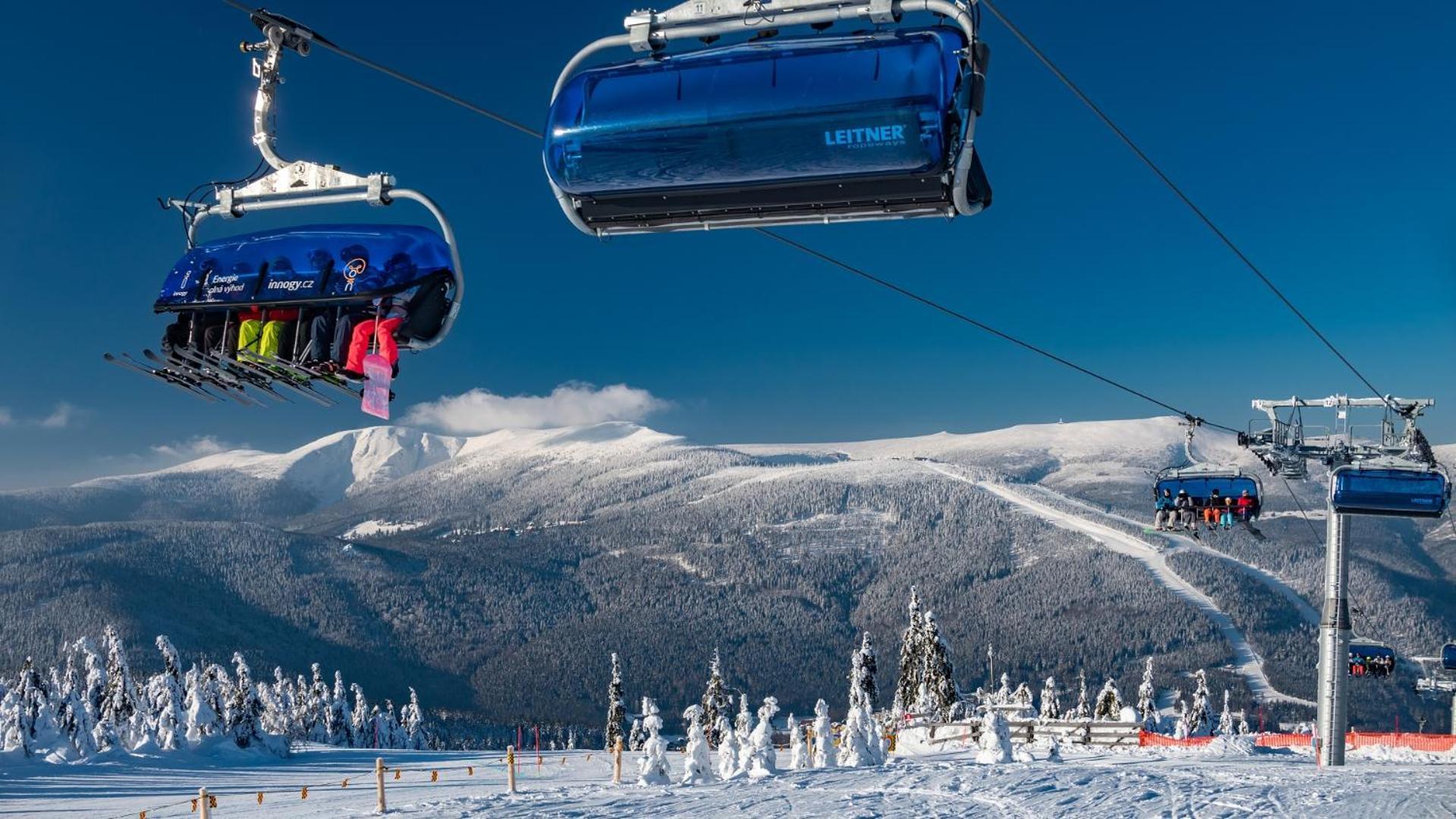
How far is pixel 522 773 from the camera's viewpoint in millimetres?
31812

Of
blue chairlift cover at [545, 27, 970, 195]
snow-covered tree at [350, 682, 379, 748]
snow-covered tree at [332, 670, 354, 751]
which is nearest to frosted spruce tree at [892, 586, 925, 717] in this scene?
snow-covered tree at [332, 670, 354, 751]

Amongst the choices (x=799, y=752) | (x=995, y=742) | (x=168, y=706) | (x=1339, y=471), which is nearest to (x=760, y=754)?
(x=799, y=752)

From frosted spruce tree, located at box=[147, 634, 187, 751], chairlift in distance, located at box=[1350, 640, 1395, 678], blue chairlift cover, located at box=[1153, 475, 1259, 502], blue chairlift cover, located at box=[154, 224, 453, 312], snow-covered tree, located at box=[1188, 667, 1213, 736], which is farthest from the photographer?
snow-covered tree, located at box=[1188, 667, 1213, 736]

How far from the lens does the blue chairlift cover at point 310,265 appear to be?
11.8 meters

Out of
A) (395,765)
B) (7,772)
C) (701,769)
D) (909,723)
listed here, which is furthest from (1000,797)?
(7,772)

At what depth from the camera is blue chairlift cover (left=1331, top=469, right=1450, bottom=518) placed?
27.1 meters

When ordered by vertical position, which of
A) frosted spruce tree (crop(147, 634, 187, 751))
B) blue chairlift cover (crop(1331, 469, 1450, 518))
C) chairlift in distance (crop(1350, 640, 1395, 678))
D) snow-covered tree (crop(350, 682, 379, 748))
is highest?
blue chairlift cover (crop(1331, 469, 1450, 518))

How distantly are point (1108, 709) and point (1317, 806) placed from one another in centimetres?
5065

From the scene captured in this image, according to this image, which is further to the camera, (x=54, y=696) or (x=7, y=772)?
(x=54, y=696)

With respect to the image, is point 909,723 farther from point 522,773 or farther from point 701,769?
point 701,769

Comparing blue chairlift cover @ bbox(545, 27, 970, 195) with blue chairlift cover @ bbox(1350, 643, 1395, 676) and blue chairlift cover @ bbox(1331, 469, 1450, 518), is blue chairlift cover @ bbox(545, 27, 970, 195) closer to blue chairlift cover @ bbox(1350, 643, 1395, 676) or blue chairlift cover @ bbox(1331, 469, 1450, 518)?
blue chairlift cover @ bbox(1331, 469, 1450, 518)

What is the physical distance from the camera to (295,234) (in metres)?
12.2

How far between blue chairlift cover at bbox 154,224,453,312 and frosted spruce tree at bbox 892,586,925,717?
52.1 m

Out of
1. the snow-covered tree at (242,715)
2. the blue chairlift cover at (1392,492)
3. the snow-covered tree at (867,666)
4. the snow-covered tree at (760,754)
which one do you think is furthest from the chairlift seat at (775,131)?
the snow-covered tree at (867,666)
